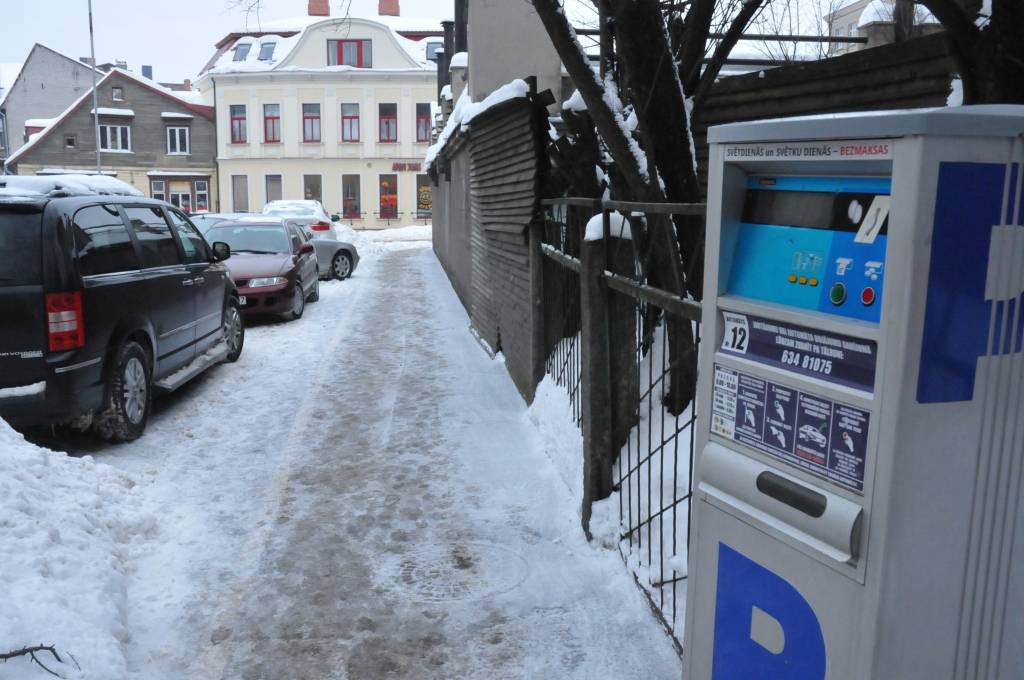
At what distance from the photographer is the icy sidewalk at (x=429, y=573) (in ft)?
12.9

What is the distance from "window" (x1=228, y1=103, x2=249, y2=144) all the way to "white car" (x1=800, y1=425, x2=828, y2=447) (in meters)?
52.0

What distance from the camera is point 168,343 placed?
8062mm

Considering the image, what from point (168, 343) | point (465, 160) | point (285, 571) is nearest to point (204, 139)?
point (465, 160)

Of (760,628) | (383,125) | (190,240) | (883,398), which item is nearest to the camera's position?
(883,398)

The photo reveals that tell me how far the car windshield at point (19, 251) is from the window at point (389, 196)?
45702 millimetres

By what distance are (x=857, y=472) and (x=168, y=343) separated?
6.99m

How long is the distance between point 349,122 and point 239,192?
7.34 m

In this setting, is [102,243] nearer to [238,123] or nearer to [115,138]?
[238,123]

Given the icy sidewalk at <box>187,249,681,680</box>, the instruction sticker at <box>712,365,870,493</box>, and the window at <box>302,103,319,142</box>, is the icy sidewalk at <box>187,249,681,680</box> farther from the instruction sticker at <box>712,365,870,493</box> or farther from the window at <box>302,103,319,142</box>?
the window at <box>302,103,319,142</box>

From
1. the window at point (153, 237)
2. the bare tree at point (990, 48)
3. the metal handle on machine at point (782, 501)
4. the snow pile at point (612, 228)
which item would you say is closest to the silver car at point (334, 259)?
the window at point (153, 237)

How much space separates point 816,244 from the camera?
233 cm

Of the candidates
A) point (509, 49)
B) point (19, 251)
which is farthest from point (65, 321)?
point (509, 49)

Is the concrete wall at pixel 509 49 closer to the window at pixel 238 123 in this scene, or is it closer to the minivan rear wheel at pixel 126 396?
the minivan rear wheel at pixel 126 396

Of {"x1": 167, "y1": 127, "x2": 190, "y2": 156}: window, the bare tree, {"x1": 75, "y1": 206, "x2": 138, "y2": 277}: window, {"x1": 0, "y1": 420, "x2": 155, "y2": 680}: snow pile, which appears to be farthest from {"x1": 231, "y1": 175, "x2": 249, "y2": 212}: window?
the bare tree
